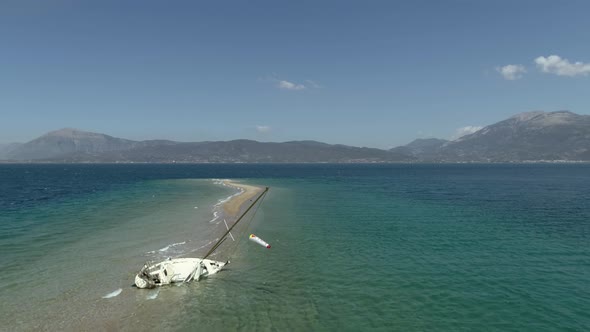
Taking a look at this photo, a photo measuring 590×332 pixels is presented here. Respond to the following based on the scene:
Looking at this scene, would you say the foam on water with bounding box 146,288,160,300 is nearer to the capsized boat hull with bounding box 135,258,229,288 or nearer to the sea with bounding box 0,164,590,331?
the sea with bounding box 0,164,590,331

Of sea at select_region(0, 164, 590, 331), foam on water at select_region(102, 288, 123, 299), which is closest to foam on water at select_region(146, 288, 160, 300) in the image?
sea at select_region(0, 164, 590, 331)

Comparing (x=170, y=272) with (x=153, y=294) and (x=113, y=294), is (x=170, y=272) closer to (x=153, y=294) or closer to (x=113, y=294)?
(x=153, y=294)

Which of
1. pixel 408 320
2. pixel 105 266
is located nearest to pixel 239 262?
pixel 105 266

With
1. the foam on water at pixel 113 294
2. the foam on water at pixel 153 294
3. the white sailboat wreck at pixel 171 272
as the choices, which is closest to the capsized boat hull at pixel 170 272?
the white sailboat wreck at pixel 171 272

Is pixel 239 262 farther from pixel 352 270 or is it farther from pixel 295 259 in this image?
pixel 352 270

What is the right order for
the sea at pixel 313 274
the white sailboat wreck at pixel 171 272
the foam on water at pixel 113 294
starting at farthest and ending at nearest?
the white sailboat wreck at pixel 171 272 → the foam on water at pixel 113 294 → the sea at pixel 313 274

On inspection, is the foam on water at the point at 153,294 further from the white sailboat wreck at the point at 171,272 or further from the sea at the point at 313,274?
the white sailboat wreck at the point at 171,272

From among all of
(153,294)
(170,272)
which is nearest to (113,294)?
(153,294)

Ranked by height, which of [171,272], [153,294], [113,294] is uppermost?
[171,272]
